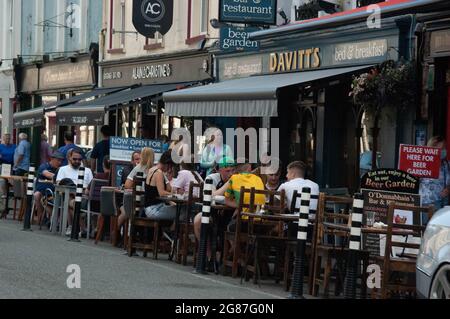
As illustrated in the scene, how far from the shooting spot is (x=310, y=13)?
25.0 m

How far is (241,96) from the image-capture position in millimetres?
21969

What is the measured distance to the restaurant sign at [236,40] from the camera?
25766 mm

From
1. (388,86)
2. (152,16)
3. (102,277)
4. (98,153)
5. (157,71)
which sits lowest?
(102,277)

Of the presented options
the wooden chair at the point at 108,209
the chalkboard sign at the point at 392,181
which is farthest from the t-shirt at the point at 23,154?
the chalkboard sign at the point at 392,181

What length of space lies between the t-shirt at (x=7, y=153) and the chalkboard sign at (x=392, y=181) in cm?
1660

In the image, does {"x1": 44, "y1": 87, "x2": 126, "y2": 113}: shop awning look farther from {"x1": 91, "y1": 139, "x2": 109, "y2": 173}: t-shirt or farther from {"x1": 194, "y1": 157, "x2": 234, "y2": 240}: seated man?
{"x1": 194, "y1": 157, "x2": 234, "y2": 240}: seated man

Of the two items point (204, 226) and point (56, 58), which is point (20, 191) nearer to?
point (204, 226)

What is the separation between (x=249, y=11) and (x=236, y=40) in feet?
3.82

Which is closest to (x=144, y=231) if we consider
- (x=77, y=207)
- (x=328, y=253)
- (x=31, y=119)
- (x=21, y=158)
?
(x=77, y=207)

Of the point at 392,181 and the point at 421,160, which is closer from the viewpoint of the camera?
the point at 392,181

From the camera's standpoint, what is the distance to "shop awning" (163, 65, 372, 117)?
20938mm
